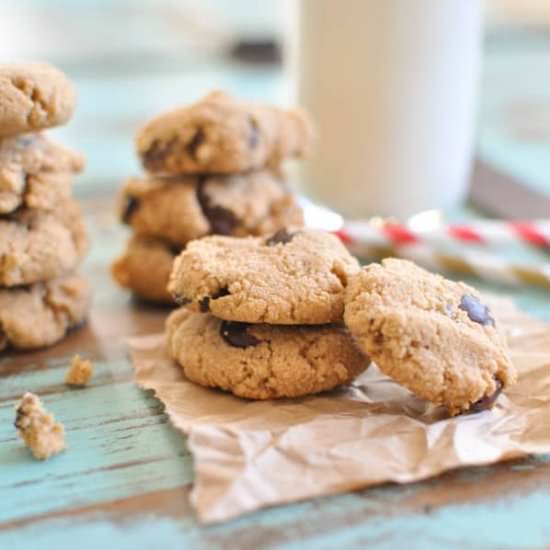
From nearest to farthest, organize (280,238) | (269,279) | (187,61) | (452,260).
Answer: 1. (269,279)
2. (280,238)
3. (452,260)
4. (187,61)

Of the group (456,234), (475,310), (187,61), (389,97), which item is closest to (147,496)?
(475,310)

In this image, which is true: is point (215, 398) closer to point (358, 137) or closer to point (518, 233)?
point (518, 233)

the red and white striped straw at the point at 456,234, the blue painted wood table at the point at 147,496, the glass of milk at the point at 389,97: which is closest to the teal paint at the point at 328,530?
the blue painted wood table at the point at 147,496

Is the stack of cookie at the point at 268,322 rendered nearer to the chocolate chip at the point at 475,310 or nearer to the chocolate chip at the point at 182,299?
the chocolate chip at the point at 182,299

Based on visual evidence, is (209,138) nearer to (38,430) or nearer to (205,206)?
(205,206)

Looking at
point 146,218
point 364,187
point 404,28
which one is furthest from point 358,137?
point 146,218
